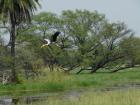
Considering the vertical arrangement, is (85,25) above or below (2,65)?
above

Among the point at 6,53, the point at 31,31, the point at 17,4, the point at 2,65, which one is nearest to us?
the point at 17,4

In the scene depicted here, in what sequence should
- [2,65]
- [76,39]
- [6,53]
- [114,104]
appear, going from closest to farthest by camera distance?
[114,104] < [2,65] < [6,53] < [76,39]

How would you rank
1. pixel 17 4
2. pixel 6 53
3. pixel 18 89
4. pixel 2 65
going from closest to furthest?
pixel 18 89, pixel 17 4, pixel 2 65, pixel 6 53

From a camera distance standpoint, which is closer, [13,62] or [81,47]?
[13,62]

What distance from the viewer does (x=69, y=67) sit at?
266 feet

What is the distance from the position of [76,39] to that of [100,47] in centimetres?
475

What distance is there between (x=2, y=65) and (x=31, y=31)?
24024 mm

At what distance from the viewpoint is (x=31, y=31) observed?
254ft

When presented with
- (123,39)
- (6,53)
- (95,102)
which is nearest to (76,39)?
(123,39)

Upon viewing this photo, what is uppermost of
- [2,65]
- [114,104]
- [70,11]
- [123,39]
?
[70,11]

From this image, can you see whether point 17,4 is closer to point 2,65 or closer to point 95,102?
point 2,65

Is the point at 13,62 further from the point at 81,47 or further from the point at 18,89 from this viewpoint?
the point at 81,47

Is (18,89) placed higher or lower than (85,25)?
lower

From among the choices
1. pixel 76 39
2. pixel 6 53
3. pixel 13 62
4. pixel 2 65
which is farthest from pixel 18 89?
pixel 76 39
